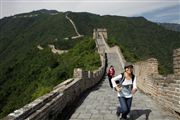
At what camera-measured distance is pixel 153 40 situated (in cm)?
12075

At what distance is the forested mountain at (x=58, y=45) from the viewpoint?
2527 inches

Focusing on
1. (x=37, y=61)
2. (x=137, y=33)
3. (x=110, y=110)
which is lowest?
(x=37, y=61)

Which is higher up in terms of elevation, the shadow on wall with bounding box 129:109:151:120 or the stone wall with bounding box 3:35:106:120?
the stone wall with bounding box 3:35:106:120

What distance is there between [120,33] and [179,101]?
356 ft

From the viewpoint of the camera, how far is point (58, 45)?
3285 inches

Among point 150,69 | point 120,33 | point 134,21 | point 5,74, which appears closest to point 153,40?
point 120,33

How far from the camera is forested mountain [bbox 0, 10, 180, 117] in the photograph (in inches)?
2527

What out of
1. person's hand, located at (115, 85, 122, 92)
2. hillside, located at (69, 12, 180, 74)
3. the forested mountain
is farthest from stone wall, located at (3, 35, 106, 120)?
hillside, located at (69, 12, 180, 74)

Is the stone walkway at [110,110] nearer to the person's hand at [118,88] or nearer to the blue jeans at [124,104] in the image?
the blue jeans at [124,104]

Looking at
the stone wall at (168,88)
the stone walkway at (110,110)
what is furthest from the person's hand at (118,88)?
the stone wall at (168,88)

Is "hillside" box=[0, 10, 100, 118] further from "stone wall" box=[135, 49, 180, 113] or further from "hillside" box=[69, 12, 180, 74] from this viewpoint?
"stone wall" box=[135, 49, 180, 113]

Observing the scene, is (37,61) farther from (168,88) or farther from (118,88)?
(118,88)

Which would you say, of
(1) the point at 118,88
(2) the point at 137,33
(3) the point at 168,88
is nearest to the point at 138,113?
(3) the point at 168,88

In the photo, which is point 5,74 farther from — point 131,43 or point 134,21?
point 134,21
